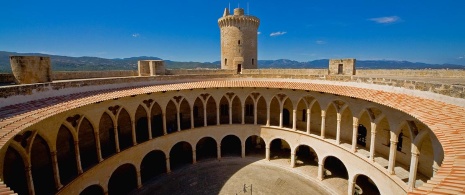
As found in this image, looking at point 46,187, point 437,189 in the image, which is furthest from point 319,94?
point 46,187

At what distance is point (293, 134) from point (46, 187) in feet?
63.3

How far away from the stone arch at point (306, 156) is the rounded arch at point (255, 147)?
3733mm

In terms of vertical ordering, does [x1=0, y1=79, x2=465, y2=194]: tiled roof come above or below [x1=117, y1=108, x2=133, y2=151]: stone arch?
above

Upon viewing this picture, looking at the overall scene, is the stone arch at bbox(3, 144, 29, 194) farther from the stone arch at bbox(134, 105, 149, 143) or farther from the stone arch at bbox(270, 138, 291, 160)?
the stone arch at bbox(270, 138, 291, 160)

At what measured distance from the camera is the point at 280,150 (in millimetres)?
27688

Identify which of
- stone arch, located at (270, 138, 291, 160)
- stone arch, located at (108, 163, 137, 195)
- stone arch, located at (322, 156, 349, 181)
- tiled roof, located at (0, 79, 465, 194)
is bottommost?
stone arch, located at (108, 163, 137, 195)

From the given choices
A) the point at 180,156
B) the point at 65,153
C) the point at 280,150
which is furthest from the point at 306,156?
the point at 65,153

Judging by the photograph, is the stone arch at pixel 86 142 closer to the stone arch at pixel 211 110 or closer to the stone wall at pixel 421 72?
the stone arch at pixel 211 110

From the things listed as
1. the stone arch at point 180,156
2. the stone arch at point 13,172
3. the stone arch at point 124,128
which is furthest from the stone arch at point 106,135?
the stone arch at point 180,156

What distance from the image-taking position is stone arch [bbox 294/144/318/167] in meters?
24.3

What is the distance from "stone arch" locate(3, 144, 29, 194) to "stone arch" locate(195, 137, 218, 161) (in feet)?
48.4

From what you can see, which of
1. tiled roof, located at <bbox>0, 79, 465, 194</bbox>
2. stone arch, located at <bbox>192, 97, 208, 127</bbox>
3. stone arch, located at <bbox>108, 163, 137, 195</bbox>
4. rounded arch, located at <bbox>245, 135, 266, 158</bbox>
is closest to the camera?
tiled roof, located at <bbox>0, 79, 465, 194</bbox>

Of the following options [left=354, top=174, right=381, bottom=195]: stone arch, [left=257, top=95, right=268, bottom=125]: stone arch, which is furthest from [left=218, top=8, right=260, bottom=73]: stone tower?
[left=354, top=174, right=381, bottom=195]: stone arch

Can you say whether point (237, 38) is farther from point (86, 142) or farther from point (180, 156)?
point (86, 142)
